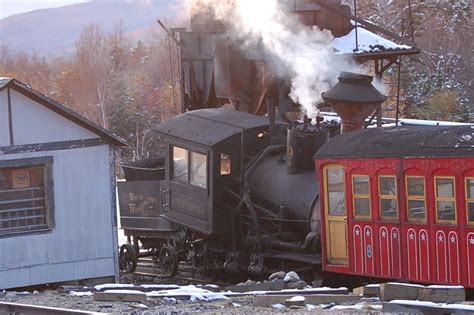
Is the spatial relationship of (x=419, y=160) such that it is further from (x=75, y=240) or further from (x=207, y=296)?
(x=75, y=240)

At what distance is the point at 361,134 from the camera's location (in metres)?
16.4

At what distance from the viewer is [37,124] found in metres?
17.1

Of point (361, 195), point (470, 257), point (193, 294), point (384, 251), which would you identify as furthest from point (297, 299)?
point (361, 195)

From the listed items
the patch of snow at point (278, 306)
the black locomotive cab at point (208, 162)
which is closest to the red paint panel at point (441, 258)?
the patch of snow at point (278, 306)

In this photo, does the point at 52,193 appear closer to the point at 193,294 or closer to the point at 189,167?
the point at 189,167

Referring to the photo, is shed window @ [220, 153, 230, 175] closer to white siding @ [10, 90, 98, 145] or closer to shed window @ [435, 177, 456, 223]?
white siding @ [10, 90, 98, 145]

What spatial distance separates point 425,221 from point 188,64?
46.5 feet

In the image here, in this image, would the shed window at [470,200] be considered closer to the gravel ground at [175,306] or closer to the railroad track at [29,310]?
the gravel ground at [175,306]

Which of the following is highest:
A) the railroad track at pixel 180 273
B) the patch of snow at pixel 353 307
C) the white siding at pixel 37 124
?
the white siding at pixel 37 124

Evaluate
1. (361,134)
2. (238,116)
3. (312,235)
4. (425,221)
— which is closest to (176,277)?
(238,116)

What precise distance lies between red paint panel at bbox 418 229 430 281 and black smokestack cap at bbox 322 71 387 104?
159 inches

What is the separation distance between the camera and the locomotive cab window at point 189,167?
19781 millimetres

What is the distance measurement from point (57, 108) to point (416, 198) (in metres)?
6.08

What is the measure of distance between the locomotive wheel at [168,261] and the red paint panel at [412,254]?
7.43 m
